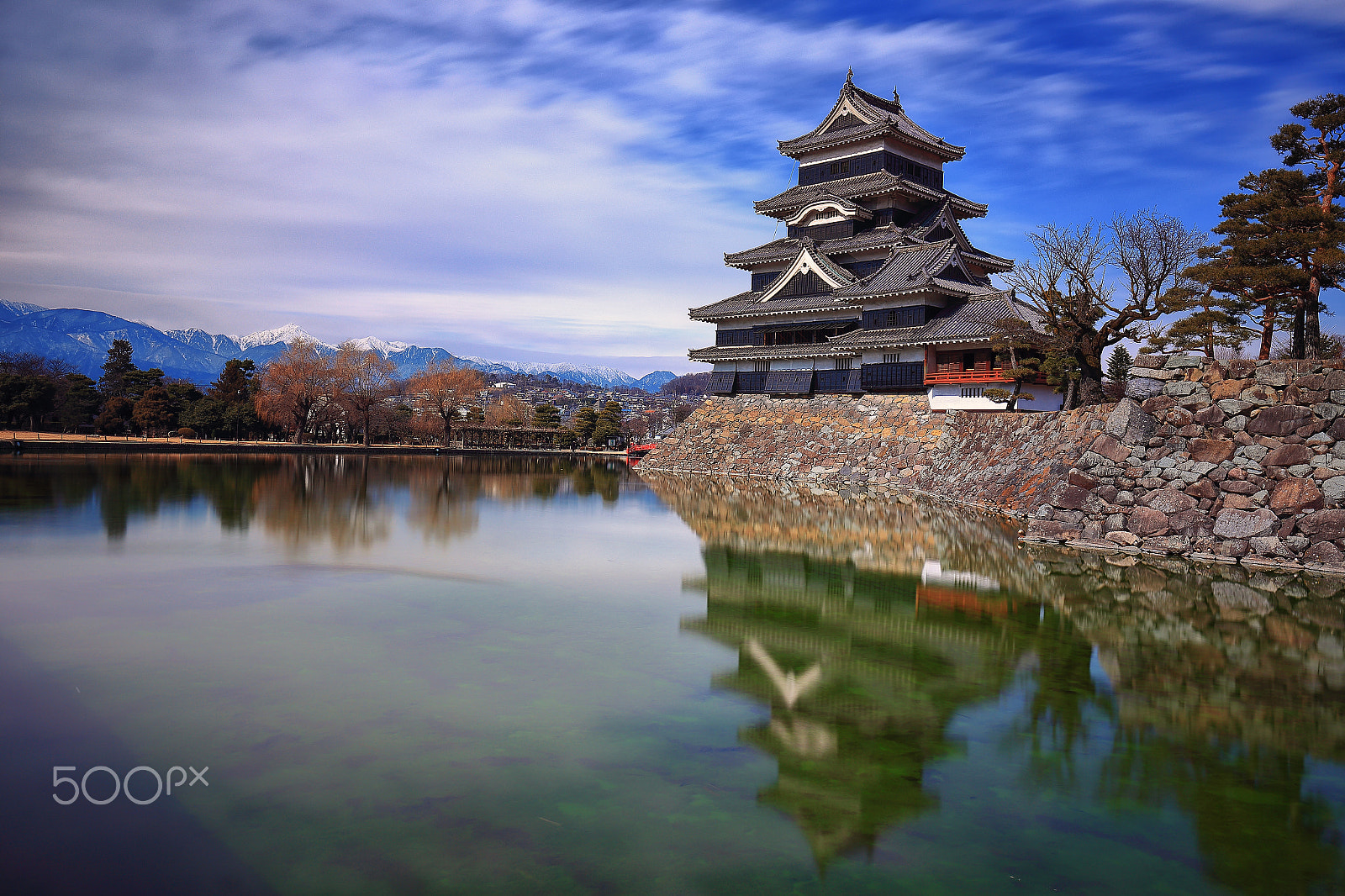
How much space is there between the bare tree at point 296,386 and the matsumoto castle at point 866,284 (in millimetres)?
26561

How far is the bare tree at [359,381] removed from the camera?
54.6 metres

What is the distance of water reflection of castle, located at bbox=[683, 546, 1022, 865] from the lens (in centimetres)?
484

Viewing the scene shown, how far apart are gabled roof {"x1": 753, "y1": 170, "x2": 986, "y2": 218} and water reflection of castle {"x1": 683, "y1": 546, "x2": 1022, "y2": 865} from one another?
100ft

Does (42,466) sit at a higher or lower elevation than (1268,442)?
lower

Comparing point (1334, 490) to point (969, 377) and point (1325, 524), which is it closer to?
point (1325, 524)

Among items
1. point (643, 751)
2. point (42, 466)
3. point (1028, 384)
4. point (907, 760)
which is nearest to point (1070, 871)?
point (907, 760)

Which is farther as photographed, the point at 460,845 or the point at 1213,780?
the point at 1213,780

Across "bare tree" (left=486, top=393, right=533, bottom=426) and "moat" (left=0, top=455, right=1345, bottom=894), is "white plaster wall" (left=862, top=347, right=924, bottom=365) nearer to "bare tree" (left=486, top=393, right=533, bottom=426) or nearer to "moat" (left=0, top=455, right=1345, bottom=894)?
"moat" (left=0, top=455, right=1345, bottom=894)

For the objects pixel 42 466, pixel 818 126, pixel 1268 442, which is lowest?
pixel 42 466

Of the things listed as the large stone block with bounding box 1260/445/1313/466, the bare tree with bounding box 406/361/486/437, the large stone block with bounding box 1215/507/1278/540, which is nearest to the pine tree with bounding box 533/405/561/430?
the bare tree with bounding box 406/361/486/437

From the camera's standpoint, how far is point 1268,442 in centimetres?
1372

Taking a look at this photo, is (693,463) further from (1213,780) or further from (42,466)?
(1213,780)

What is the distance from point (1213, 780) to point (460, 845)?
4533 mm

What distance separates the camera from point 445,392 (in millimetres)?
58031
